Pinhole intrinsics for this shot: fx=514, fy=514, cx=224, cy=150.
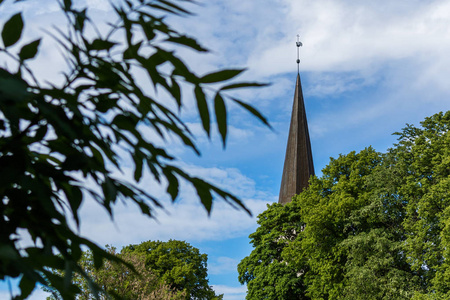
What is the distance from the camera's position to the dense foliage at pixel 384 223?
23953 mm

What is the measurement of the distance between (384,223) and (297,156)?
104ft

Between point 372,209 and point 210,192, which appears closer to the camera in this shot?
point 210,192

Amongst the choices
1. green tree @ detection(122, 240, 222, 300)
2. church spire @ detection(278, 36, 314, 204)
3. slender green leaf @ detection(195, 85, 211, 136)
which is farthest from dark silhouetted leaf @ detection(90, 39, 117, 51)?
church spire @ detection(278, 36, 314, 204)

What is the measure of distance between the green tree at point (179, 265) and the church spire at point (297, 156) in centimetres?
1415

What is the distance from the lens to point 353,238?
27.2m

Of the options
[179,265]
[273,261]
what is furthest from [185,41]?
[179,265]

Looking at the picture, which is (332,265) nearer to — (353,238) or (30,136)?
(353,238)

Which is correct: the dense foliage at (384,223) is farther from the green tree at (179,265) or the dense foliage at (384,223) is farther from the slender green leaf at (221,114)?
the slender green leaf at (221,114)

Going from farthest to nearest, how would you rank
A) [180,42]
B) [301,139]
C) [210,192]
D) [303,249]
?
[301,139], [303,249], [210,192], [180,42]

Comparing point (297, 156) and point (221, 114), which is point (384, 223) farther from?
point (297, 156)

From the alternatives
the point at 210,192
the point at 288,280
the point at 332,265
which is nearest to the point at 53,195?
the point at 210,192

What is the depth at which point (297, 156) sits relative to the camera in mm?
60000

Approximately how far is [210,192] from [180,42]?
0.47 m

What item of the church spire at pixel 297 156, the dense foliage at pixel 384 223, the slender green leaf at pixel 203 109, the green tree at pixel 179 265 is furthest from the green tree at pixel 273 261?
the slender green leaf at pixel 203 109
